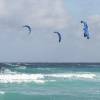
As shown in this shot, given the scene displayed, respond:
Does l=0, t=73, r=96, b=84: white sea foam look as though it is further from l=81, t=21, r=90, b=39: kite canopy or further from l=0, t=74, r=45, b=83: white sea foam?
l=81, t=21, r=90, b=39: kite canopy

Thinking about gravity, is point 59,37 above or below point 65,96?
above

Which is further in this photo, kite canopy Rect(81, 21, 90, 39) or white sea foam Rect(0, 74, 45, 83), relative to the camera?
white sea foam Rect(0, 74, 45, 83)

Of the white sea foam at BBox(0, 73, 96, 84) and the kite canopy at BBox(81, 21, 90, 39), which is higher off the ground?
the kite canopy at BBox(81, 21, 90, 39)

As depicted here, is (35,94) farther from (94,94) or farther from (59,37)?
(59,37)

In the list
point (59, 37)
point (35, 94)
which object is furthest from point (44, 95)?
point (59, 37)

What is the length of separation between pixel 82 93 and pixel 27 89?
4.88m

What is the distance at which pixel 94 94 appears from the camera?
107 ft

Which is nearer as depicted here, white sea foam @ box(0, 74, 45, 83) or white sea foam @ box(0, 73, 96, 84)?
white sea foam @ box(0, 74, 45, 83)

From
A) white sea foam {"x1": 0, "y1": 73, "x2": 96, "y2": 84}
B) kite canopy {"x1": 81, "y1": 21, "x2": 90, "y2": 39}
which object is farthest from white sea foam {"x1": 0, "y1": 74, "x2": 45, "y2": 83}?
kite canopy {"x1": 81, "y1": 21, "x2": 90, "y2": 39}

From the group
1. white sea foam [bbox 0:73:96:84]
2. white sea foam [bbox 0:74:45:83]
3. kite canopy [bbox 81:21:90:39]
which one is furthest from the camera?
white sea foam [bbox 0:73:96:84]

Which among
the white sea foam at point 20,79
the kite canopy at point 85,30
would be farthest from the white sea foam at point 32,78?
the kite canopy at point 85,30

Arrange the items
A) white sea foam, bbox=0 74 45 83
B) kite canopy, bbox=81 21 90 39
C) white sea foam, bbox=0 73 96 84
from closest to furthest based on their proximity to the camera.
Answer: kite canopy, bbox=81 21 90 39, white sea foam, bbox=0 74 45 83, white sea foam, bbox=0 73 96 84

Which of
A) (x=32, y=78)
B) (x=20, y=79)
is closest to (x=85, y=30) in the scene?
(x=20, y=79)

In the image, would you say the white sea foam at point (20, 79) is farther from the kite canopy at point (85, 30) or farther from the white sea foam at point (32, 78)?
the kite canopy at point (85, 30)
